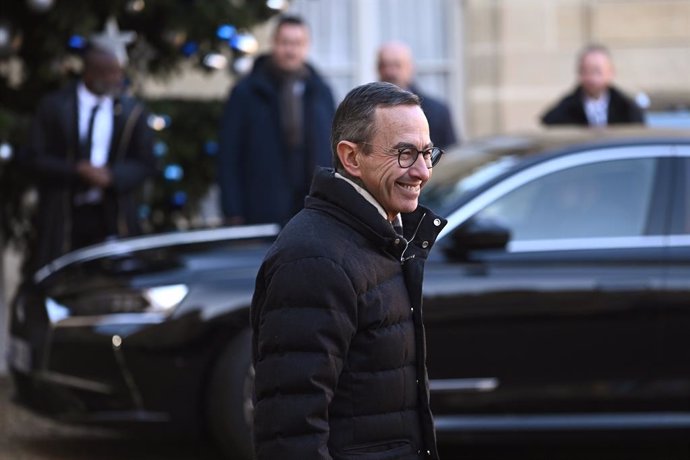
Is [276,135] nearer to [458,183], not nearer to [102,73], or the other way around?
[102,73]

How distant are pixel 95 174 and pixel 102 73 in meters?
0.54

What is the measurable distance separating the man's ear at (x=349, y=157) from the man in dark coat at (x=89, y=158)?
4951 millimetres

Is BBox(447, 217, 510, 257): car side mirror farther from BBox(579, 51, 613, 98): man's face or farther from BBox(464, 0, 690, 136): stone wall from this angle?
BBox(464, 0, 690, 136): stone wall

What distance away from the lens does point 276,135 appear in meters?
8.50

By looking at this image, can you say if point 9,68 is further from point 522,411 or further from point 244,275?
point 522,411

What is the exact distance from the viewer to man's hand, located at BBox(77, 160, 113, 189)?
27.1ft

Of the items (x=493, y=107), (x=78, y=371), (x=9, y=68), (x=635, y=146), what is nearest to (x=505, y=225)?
(x=635, y=146)

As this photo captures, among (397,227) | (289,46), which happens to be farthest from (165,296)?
(397,227)

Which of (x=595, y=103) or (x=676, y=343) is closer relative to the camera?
(x=676, y=343)

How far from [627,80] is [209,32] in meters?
5.76

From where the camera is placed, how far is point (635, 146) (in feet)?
22.9

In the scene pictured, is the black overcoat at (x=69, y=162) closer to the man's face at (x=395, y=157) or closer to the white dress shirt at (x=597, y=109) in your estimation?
the white dress shirt at (x=597, y=109)

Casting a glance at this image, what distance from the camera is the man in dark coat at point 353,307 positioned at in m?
3.26

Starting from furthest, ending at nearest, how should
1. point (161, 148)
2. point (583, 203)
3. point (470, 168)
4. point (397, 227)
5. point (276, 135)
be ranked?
1. point (161, 148)
2. point (276, 135)
3. point (470, 168)
4. point (583, 203)
5. point (397, 227)
